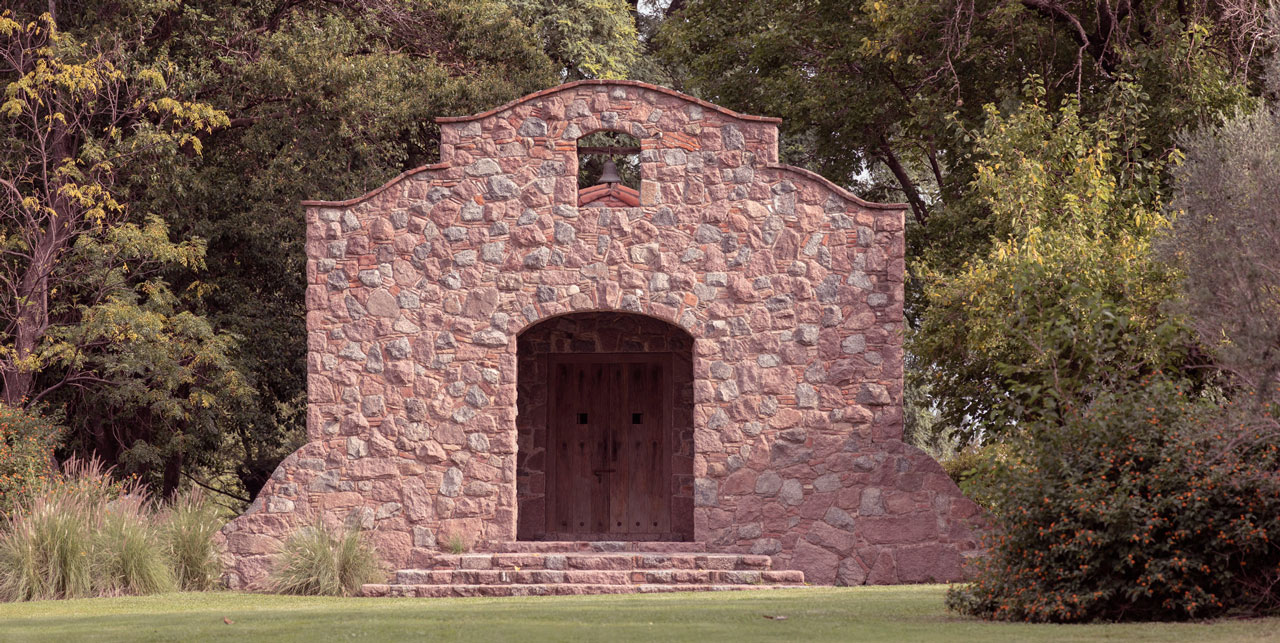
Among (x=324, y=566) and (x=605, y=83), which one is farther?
(x=605, y=83)

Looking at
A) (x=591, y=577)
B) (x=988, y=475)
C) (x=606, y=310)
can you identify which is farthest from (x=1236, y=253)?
(x=606, y=310)

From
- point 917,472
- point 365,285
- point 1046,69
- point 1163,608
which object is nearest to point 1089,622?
point 1163,608

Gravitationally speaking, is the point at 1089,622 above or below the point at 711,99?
below

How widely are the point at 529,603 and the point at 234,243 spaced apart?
990 cm

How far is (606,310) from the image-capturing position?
15.2 meters

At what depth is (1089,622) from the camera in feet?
30.4

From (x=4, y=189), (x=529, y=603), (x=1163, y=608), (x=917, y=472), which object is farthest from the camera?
(x=4, y=189)

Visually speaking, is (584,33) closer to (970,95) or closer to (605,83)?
(970,95)

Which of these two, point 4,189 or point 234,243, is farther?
point 234,243

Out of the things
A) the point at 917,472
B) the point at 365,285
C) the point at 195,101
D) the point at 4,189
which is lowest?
the point at 917,472

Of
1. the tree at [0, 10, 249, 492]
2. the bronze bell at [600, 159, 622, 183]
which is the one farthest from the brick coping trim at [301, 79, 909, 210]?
the tree at [0, 10, 249, 492]

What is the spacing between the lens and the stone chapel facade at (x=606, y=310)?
1484cm

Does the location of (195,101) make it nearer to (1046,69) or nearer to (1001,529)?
(1046,69)

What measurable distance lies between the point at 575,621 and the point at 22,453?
868 cm
